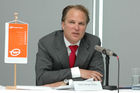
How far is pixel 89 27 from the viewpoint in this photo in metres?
3.49

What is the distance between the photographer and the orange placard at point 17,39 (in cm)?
157

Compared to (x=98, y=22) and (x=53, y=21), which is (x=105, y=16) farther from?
(x=53, y=21)

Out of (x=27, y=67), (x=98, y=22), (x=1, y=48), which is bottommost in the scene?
(x=27, y=67)

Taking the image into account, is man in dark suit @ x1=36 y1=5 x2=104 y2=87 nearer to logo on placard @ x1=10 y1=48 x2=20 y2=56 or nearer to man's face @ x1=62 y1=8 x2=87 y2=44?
man's face @ x1=62 y1=8 x2=87 y2=44

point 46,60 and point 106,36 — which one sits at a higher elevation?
point 106,36

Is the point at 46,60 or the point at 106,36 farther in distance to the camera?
the point at 106,36

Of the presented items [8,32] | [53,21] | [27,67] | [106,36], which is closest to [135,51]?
[106,36]

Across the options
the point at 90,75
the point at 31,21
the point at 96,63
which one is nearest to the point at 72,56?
the point at 96,63

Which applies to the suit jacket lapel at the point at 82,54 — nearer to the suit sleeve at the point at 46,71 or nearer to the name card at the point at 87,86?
the suit sleeve at the point at 46,71

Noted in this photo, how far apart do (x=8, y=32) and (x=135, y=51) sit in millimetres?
2209

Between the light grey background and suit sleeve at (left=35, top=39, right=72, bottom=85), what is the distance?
0.93m

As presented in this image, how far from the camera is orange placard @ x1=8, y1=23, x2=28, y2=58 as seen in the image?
1.57 meters

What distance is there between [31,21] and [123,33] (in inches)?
44.5

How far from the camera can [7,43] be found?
157cm
